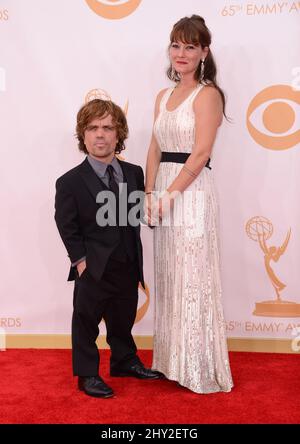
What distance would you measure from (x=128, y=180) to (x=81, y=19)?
1228 millimetres

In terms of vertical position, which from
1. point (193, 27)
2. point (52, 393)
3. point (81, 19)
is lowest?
point (52, 393)

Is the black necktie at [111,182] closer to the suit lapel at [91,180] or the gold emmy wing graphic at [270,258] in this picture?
the suit lapel at [91,180]

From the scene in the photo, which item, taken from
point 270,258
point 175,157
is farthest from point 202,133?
point 270,258

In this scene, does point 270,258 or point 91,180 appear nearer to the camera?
point 91,180

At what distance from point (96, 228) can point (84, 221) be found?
0.22 ft

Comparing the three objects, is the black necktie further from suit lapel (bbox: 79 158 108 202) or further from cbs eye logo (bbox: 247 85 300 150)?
cbs eye logo (bbox: 247 85 300 150)

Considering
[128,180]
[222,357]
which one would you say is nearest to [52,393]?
[222,357]

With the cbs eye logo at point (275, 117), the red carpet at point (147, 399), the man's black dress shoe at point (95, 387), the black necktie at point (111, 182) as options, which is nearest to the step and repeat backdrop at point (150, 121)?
the cbs eye logo at point (275, 117)

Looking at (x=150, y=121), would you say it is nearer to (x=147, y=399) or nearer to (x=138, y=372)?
(x=138, y=372)

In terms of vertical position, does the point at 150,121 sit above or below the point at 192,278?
above

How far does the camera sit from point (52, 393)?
290 cm

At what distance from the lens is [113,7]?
11.6 ft

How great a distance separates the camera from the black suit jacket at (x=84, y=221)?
2.82m

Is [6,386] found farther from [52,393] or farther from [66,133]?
[66,133]
